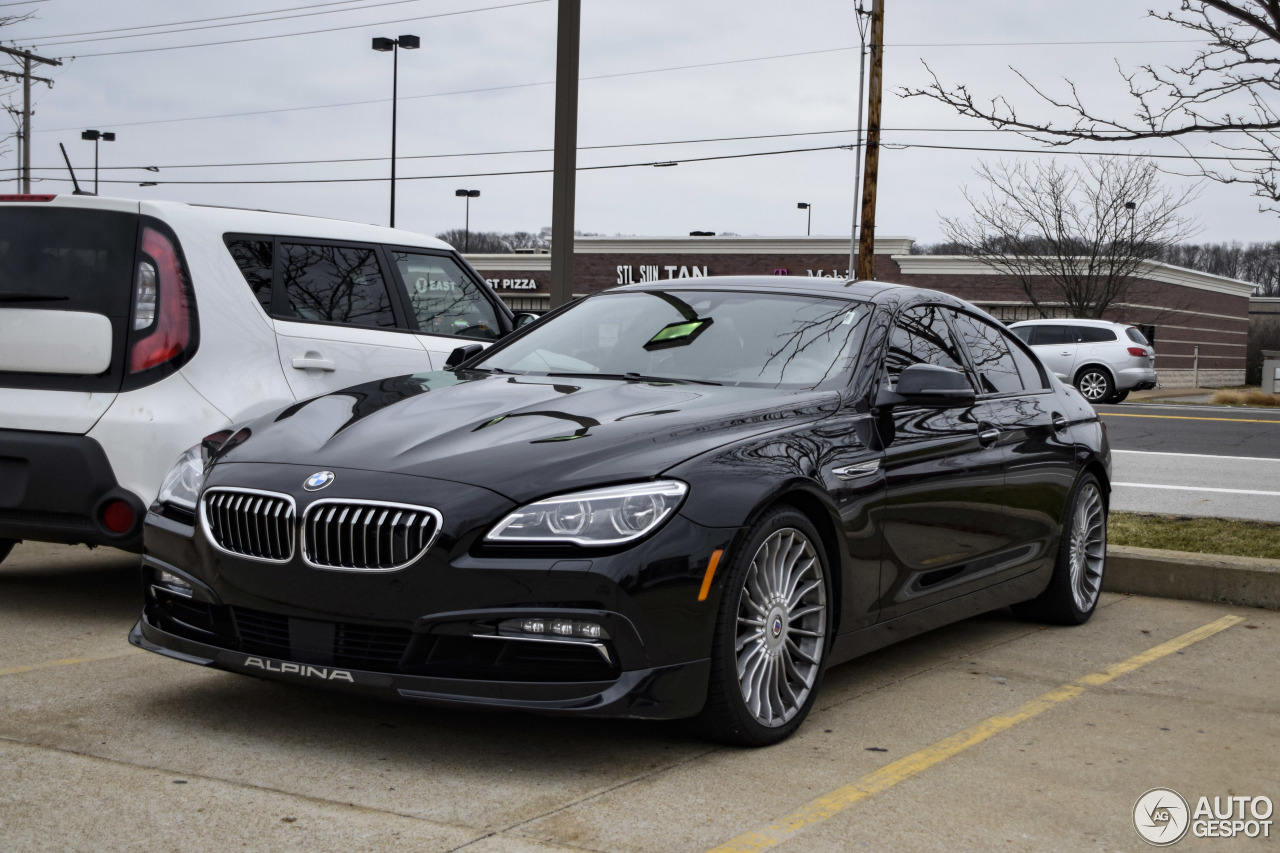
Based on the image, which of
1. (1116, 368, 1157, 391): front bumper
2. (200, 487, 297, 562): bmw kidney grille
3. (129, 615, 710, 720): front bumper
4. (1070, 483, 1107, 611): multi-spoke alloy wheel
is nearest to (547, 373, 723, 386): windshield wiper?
(129, 615, 710, 720): front bumper

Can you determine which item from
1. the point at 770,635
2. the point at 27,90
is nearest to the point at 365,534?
the point at 770,635

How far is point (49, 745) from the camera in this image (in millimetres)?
3941

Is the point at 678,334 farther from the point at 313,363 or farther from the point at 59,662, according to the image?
the point at 59,662

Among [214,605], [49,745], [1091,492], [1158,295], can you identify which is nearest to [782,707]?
[214,605]

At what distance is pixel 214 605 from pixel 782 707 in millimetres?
1756

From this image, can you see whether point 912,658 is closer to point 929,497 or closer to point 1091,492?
point 929,497

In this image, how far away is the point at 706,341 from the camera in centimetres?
520

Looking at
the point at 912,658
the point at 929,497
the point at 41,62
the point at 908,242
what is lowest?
the point at 912,658

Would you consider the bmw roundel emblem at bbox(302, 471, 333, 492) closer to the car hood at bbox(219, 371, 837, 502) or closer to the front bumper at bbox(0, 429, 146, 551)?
the car hood at bbox(219, 371, 837, 502)

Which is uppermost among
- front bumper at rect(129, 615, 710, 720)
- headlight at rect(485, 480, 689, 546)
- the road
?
headlight at rect(485, 480, 689, 546)

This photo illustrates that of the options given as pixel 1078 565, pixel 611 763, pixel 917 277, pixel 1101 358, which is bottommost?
pixel 611 763

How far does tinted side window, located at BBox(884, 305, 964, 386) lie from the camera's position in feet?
17.3

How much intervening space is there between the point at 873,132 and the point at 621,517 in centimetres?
2216

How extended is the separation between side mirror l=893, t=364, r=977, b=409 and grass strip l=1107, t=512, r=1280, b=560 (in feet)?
11.5
